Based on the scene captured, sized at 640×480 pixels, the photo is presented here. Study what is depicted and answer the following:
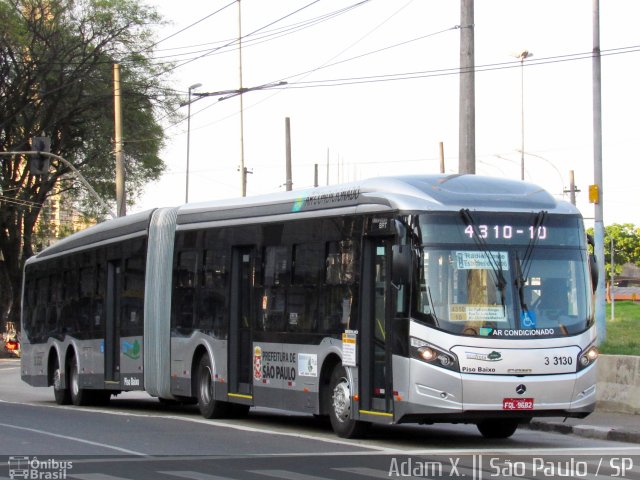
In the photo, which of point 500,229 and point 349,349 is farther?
point 349,349

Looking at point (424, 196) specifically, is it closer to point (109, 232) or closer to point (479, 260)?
point (479, 260)

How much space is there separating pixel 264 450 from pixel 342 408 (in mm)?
1545

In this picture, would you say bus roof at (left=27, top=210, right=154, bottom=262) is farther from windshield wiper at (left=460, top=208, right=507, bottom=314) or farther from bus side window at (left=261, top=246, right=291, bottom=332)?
windshield wiper at (left=460, top=208, right=507, bottom=314)

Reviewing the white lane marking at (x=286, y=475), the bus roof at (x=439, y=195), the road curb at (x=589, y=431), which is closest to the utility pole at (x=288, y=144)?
the road curb at (x=589, y=431)

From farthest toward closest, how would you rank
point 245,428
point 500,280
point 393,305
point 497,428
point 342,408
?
point 245,428, point 497,428, point 342,408, point 393,305, point 500,280

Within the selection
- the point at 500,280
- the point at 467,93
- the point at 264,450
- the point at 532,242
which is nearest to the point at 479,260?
the point at 500,280

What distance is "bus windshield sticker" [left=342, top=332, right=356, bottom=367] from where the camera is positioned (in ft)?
47.5

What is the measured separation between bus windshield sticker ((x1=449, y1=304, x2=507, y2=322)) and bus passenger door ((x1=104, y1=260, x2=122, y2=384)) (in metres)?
9.78

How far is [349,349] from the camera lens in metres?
14.6

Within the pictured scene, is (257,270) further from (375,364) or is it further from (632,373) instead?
(632,373)

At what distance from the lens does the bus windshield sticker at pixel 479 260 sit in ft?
45.1

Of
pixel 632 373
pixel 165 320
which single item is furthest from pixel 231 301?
pixel 632 373

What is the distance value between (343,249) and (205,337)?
425 cm

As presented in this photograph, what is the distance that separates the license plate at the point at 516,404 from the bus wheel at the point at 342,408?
1994 millimetres
